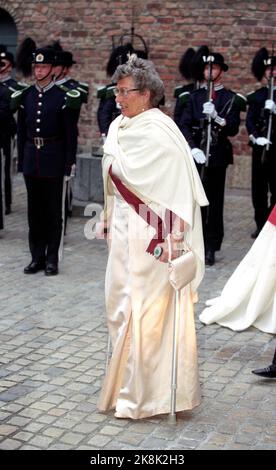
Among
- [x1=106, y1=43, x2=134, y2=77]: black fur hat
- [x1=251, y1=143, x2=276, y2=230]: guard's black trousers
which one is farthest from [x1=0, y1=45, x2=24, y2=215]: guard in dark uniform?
[x1=251, y1=143, x2=276, y2=230]: guard's black trousers

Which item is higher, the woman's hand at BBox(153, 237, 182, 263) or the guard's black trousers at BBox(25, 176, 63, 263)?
the woman's hand at BBox(153, 237, 182, 263)

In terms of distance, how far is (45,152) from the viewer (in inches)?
306

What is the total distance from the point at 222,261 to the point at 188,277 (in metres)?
4.07

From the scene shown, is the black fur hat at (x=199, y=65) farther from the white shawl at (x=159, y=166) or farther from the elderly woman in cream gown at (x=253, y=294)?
the white shawl at (x=159, y=166)

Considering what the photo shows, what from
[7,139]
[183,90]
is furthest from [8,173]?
[183,90]

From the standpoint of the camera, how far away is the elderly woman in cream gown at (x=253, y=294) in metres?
6.43

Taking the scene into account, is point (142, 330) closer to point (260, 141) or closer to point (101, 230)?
point (101, 230)

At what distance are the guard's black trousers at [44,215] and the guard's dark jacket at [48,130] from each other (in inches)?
4.3

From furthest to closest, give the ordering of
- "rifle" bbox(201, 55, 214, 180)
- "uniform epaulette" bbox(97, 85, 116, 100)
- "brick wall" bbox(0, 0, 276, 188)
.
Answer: "brick wall" bbox(0, 0, 276, 188), "uniform epaulette" bbox(97, 85, 116, 100), "rifle" bbox(201, 55, 214, 180)

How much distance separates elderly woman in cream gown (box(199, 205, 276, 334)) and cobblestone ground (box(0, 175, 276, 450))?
0.31ft

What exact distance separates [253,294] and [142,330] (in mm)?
2128

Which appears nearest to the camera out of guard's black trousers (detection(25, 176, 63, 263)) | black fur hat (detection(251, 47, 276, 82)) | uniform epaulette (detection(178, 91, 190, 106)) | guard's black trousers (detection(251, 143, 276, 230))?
guard's black trousers (detection(25, 176, 63, 263))

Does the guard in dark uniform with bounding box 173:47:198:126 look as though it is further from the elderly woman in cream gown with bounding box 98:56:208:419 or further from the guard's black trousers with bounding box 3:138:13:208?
the elderly woman in cream gown with bounding box 98:56:208:419

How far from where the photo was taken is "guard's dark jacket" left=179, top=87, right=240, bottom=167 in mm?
8492
